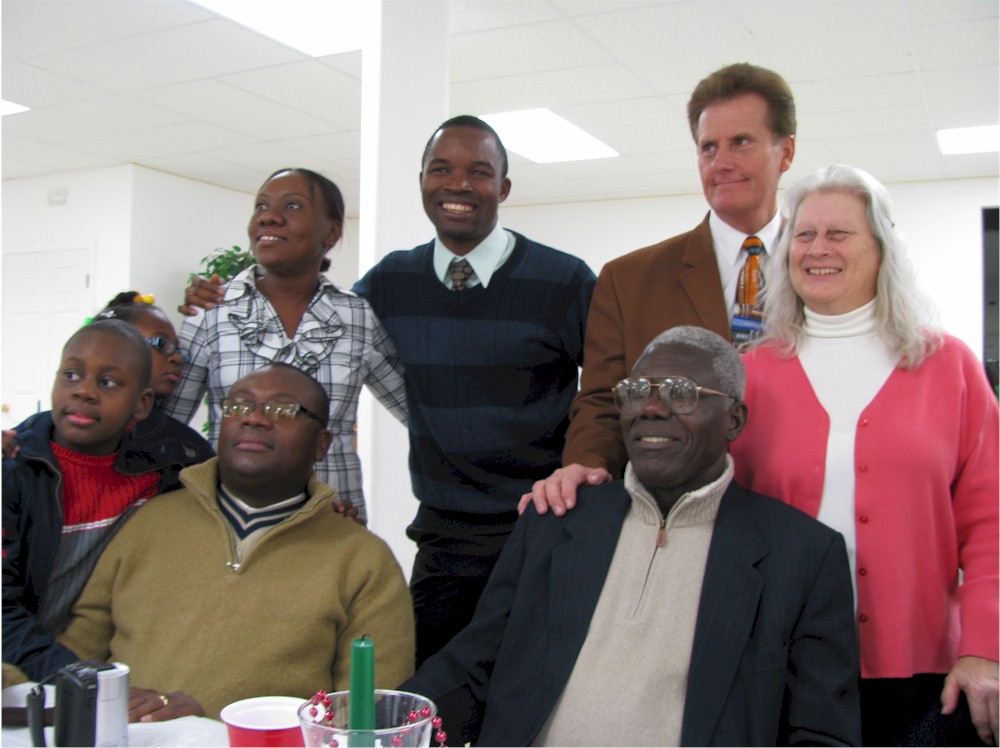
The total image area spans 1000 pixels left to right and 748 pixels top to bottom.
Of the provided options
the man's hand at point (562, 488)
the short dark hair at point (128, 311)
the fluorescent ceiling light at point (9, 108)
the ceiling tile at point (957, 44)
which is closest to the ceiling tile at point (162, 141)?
the fluorescent ceiling light at point (9, 108)

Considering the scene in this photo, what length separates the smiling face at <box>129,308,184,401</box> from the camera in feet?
6.98

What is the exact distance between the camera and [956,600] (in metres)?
1.73

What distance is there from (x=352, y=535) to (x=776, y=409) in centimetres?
89

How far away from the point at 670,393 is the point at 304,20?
3530 mm

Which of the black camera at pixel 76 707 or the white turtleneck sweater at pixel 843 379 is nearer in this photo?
the black camera at pixel 76 707

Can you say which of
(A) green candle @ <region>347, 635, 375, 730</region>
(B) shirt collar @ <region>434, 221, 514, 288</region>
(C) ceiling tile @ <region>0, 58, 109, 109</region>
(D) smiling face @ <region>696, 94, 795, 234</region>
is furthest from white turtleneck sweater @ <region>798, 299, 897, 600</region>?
(C) ceiling tile @ <region>0, 58, 109, 109</region>

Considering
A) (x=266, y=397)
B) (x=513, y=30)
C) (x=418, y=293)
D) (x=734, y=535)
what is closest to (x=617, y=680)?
(x=734, y=535)

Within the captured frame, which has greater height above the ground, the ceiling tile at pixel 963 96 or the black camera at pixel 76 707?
the ceiling tile at pixel 963 96

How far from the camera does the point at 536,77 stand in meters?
5.21

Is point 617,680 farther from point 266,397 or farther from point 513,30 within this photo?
point 513,30

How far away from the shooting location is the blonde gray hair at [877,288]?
69.6 inches

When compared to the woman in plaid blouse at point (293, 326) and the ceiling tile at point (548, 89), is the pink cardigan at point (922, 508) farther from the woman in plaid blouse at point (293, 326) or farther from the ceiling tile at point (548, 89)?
the ceiling tile at point (548, 89)

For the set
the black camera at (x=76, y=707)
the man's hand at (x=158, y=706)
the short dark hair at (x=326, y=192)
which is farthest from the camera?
the short dark hair at (x=326, y=192)

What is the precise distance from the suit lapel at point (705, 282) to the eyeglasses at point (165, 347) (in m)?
1.21
